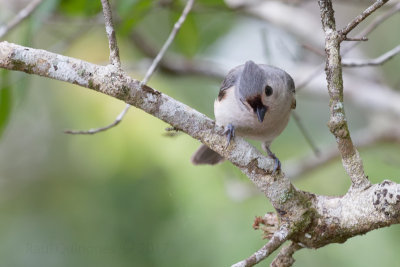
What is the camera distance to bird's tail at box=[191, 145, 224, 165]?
335cm

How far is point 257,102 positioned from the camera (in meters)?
2.85

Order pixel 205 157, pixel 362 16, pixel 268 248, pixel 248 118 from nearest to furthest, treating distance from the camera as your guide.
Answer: pixel 362 16
pixel 268 248
pixel 248 118
pixel 205 157

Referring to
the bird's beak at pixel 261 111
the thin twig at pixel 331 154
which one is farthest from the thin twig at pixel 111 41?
the thin twig at pixel 331 154

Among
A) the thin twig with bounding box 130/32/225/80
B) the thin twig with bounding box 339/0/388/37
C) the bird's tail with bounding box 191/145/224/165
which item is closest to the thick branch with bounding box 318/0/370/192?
the thin twig with bounding box 339/0/388/37

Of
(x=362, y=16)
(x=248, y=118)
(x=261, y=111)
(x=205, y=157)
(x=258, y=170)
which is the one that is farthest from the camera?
(x=205, y=157)

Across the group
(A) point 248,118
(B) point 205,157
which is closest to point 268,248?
(A) point 248,118

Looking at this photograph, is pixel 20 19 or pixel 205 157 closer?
pixel 20 19

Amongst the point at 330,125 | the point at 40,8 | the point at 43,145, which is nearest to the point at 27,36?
the point at 40,8

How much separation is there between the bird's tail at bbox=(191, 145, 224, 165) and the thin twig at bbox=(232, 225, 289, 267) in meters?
1.20

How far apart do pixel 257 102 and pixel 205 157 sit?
2.12ft

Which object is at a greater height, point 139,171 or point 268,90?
point 268,90

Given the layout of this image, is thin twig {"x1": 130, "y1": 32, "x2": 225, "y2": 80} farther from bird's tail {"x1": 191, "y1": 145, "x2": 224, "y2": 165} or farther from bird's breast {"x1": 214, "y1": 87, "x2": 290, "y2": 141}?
bird's breast {"x1": 214, "y1": 87, "x2": 290, "y2": 141}

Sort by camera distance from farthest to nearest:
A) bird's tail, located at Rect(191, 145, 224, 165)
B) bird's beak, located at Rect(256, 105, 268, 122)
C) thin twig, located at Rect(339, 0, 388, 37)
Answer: bird's tail, located at Rect(191, 145, 224, 165)
bird's beak, located at Rect(256, 105, 268, 122)
thin twig, located at Rect(339, 0, 388, 37)

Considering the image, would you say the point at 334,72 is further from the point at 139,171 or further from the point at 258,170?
the point at 139,171
